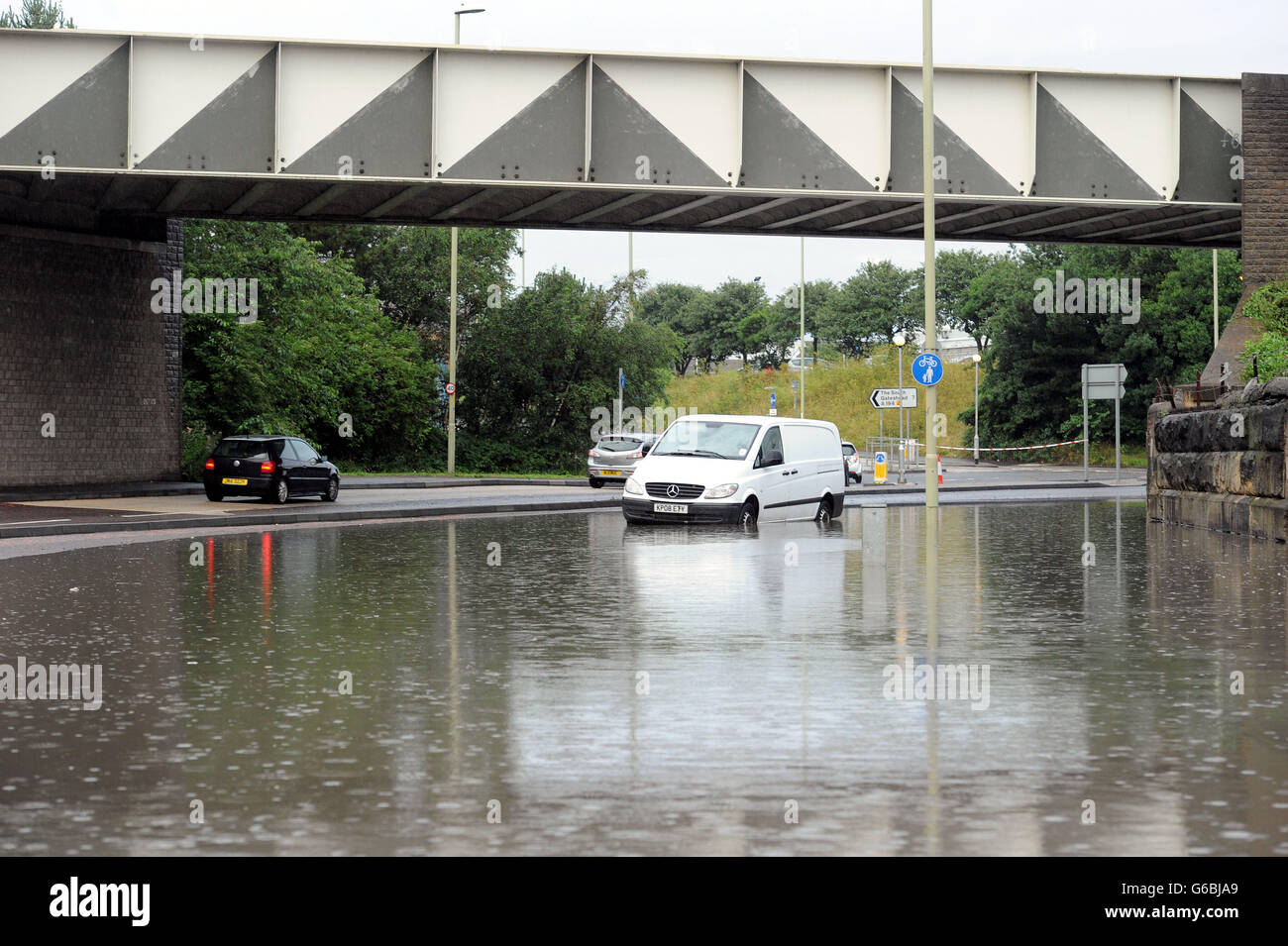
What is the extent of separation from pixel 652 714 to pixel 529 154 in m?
20.2

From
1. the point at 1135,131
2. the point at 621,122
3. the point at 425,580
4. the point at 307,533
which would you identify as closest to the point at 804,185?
the point at 621,122

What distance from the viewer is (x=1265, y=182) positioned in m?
28.6

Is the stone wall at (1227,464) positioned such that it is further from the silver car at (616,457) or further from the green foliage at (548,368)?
the green foliage at (548,368)

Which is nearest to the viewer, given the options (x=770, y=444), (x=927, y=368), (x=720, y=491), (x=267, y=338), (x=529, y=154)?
(x=720, y=491)

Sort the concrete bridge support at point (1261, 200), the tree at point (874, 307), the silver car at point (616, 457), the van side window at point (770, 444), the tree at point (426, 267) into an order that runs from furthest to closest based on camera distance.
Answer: the tree at point (874, 307)
the tree at point (426, 267)
the silver car at point (616, 457)
the concrete bridge support at point (1261, 200)
the van side window at point (770, 444)

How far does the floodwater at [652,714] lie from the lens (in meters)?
5.82

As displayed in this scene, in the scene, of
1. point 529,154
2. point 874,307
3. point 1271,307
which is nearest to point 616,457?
point 529,154

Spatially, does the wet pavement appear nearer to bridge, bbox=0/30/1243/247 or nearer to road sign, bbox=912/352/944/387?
bridge, bbox=0/30/1243/247

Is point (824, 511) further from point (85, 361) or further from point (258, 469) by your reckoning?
point (85, 361)

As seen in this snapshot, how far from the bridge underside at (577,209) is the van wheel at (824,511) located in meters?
5.29

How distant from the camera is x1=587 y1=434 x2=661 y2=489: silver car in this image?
143ft

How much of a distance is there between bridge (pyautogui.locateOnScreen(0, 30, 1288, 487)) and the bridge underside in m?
0.08

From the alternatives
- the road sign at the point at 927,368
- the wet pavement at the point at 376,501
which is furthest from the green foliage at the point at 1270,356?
the wet pavement at the point at 376,501

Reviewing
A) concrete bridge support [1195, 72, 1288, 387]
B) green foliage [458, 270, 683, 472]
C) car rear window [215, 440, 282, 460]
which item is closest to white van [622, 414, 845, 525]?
concrete bridge support [1195, 72, 1288, 387]
